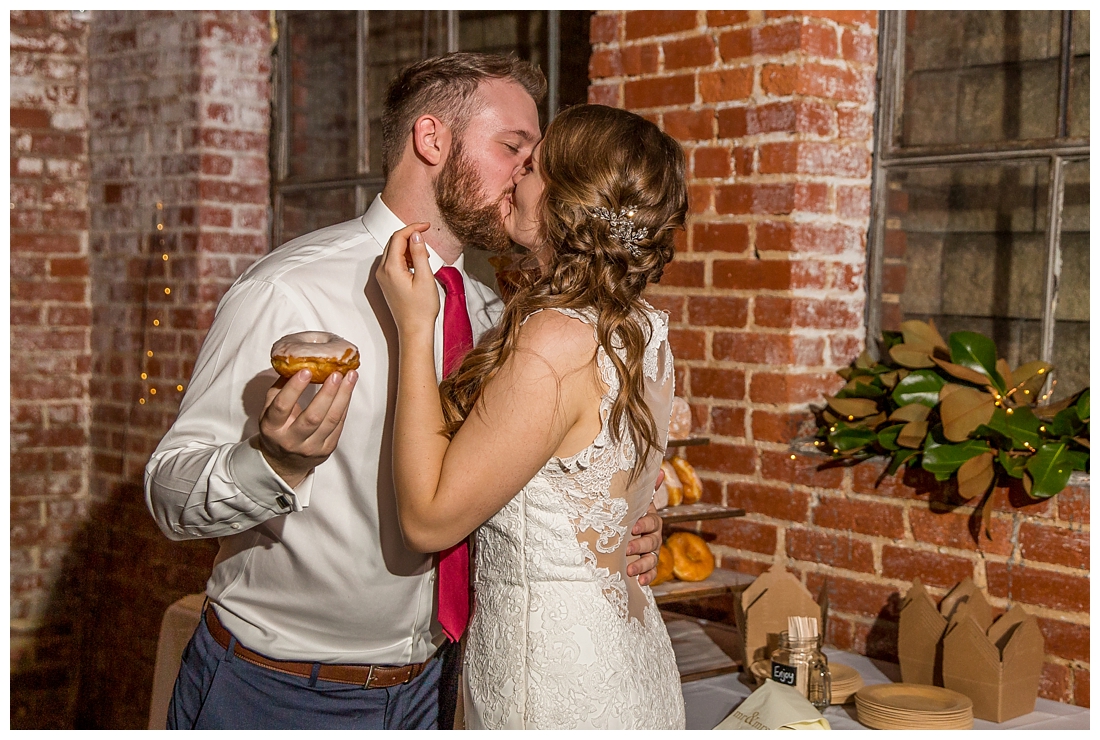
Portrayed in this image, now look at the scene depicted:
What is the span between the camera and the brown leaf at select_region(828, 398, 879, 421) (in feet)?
8.41

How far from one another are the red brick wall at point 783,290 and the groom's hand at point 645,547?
84 centimetres

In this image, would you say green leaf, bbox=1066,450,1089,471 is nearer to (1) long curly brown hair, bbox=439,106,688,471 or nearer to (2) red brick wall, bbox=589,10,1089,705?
(2) red brick wall, bbox=589,10,1089,705

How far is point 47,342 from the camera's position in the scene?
430cm

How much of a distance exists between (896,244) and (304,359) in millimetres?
1745

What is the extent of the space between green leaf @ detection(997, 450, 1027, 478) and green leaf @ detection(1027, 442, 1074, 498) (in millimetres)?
26

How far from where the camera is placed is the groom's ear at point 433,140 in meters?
1.95

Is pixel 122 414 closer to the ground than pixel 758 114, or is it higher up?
closer to the ground

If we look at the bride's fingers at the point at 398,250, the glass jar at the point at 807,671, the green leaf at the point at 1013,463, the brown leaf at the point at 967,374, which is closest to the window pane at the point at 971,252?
the brown leaf at the point at 967,374

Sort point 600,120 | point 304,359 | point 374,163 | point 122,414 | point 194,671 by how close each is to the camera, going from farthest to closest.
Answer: point 122,414 < point 374,163 < point 194,671 < point 600,120 < point 304,359

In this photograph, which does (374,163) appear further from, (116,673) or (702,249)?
(116,673)

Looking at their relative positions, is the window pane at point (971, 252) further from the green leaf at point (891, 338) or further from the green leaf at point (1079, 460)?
the green leaf at point (1079, 460)

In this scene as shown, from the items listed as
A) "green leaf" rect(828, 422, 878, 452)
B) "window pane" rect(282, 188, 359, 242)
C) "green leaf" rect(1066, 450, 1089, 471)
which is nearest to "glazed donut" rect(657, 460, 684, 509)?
"green leaf" rect(828, 422, 878, 452)

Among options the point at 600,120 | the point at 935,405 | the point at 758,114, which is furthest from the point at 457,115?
the point at 935,405

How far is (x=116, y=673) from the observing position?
4.33 meters
